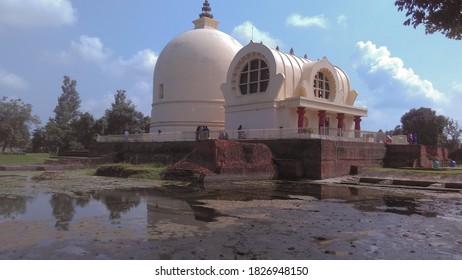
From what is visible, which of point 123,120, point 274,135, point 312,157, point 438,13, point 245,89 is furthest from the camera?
point 123,120

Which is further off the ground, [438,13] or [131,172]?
[438,13]

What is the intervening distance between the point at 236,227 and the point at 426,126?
43.4 metres

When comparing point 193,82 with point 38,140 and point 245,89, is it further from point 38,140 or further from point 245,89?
point 38,140

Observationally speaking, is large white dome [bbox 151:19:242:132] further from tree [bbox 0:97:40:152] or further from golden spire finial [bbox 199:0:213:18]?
tree [bbox 0:97:40:152]

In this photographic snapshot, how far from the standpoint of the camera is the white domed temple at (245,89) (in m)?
25.3

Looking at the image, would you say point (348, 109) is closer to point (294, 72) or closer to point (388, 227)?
point (294, 72)

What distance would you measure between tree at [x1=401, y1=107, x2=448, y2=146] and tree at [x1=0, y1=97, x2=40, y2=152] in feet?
140

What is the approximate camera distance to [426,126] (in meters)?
45.1

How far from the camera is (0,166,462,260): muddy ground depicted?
5.77m

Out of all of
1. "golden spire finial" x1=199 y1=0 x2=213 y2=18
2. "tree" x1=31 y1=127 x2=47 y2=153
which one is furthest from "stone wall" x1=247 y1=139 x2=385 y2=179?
"tree" x1=31 y1=127 x2=47 y2=153

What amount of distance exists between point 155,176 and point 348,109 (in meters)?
15.7

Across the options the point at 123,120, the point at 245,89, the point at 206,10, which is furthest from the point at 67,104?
the point at 245,89

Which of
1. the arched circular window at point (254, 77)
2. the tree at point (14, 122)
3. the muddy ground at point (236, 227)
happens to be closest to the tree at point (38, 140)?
the tree at point (14, 122)

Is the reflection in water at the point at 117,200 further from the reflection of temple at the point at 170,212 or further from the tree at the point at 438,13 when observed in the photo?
the tree at the point at 438,13
